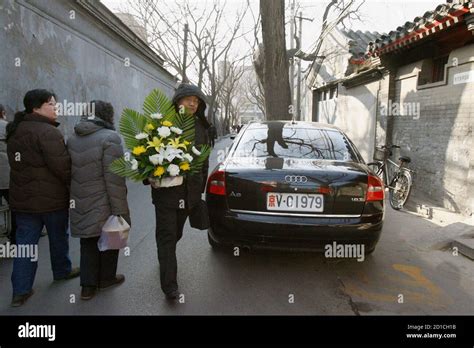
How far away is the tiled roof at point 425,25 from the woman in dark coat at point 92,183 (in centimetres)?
489

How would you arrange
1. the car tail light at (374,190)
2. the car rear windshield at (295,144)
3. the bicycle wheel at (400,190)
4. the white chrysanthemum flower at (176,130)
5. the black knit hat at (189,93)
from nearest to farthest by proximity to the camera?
the white chrysanthemum flower at (176,130) < the black knit hat at (189,93) < the car tail light at (374,190) < the car rear windshield at (295,144) < the bicycle wheel at (400,190)

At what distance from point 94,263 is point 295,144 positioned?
232 centimetres

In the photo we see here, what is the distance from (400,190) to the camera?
6426 mm

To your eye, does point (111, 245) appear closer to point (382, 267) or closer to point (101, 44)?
point (382, 267)

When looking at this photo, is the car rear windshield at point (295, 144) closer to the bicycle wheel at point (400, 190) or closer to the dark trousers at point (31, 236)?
the dark trousers at point (31, 236)

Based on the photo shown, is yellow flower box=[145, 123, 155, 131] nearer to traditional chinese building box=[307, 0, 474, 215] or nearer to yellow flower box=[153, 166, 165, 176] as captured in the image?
yellow flower box=[153, 166, 165, 176]

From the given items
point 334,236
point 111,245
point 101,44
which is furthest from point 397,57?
point 111,245

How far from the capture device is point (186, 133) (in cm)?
294

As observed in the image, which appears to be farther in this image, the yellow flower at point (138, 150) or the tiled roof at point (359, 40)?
the tiled roof at point (359, 40)

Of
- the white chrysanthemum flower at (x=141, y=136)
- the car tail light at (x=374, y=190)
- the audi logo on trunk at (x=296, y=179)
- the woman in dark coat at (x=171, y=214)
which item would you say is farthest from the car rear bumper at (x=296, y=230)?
the white chrysanthemum flower at (x=141, y=136)

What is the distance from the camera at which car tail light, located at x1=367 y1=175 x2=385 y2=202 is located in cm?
316

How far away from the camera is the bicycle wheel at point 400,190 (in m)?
6.23

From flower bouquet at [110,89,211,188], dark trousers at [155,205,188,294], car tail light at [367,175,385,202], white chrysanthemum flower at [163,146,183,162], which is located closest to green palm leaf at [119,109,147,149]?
flower bouquet at [110,89,211,188]
